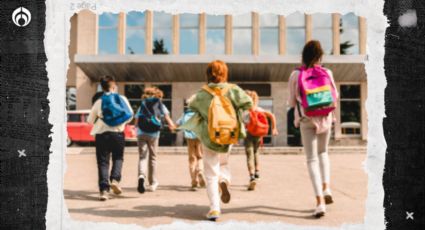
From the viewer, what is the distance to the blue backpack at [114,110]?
565 cm

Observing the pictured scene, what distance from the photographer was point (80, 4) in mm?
2893

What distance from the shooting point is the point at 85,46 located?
24969mm

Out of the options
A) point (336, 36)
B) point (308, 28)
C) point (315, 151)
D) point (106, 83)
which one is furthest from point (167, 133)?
point (315, 151)

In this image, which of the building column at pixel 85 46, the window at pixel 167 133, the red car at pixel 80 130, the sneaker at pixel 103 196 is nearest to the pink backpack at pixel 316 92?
the sneaker at pixel 103 196

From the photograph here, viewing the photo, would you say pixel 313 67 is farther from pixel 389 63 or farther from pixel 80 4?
pixel 80 4

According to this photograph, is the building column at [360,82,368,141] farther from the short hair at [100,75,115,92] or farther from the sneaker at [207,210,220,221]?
the sneaker at [207,210,220,221]

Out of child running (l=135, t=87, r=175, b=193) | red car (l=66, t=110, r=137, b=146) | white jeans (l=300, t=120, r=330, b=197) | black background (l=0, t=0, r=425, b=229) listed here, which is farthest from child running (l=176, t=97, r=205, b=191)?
red car (l=66, t=110, r=137, b=146)

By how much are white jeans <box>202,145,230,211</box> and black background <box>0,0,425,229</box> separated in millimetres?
1783

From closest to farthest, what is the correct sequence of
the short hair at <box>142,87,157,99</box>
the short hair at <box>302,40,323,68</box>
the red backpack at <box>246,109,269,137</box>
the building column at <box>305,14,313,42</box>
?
the short hair at <box>302,40,323,68</box>
the short hair at <box>142,87,157,99</box>
the red backpack at <box>246,109,269,137</box>
the building column at <box>305,14,313,42</box>

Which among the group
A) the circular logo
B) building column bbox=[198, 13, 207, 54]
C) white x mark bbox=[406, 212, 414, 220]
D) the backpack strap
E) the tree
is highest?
building column bbox=[198, 13, 207, 54]

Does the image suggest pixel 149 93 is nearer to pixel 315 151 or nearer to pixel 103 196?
pixel 103 196

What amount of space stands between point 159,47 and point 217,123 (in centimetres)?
2037

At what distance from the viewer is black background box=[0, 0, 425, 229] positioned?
2645 millimetres

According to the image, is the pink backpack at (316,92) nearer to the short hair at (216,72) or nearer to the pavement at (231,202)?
the short hair at (216,72)
